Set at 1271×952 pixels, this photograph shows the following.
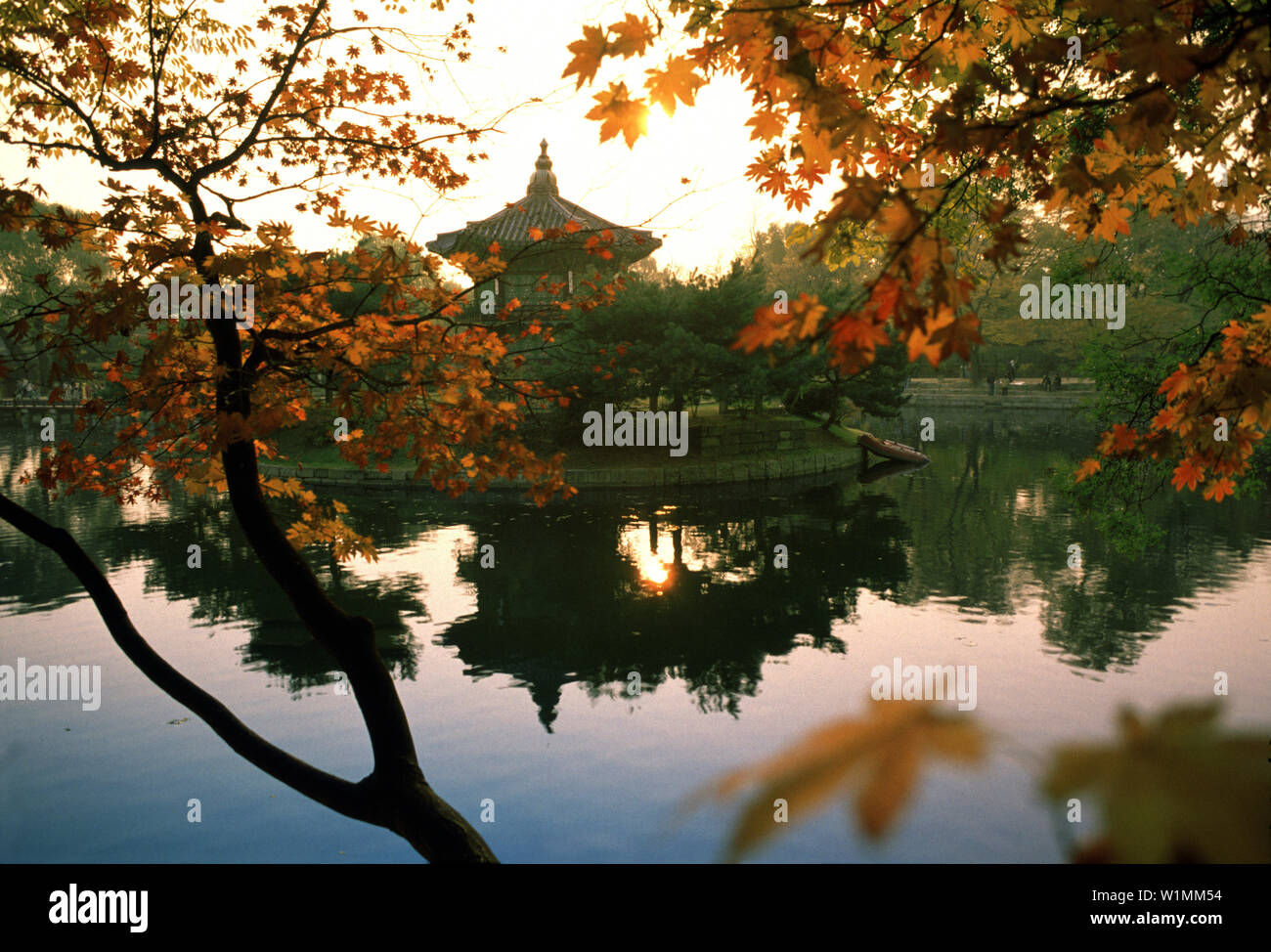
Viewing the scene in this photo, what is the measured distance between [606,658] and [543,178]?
18.8 meters

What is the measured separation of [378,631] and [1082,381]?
45.7 metres

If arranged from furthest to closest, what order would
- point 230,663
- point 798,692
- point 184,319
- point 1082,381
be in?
point 1082,381
point 230,663
point 798,692
point 184,319

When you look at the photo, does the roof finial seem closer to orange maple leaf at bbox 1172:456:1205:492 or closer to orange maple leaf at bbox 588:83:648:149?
orange maple leaf at bbox 1172:456:1205:492

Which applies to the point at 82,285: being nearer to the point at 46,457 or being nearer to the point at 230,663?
the point at 230,663

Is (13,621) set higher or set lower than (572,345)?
lower

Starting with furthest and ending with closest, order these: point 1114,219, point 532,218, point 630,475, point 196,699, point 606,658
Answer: point 532,218 → point 630,475 → point 606,658 → point 196,699 → point 1114,219

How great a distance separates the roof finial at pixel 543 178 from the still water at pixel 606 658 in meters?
11.6

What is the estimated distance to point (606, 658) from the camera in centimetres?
927

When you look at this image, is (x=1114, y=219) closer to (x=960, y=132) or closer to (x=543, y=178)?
(x=960, y=132)

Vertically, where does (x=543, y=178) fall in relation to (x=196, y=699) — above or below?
above

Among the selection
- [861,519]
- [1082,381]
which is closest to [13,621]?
[861,519]

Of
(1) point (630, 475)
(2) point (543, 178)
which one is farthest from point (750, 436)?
(2) point (543, 178)

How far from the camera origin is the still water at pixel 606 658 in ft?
19.2

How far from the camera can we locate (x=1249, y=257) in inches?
388
